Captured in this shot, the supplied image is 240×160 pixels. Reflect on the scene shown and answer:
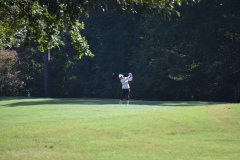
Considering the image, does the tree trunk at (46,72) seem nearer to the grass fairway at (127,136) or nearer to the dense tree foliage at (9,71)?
the dense tree foliage at (9,71)

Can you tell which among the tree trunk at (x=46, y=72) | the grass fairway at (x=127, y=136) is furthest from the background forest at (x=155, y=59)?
the grass fairway at (x=127, y=136)

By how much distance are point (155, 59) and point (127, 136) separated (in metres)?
29.7

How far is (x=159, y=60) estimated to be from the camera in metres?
42.3

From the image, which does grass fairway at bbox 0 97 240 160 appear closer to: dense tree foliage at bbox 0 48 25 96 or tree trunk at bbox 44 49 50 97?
dense tree foliage at bbox 0 48 25 96

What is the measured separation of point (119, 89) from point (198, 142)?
1422 inches

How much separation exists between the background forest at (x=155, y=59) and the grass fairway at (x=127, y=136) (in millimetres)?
19983

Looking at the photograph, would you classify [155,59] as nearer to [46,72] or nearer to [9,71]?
[46,72]

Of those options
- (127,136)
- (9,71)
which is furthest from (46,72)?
(127,136)

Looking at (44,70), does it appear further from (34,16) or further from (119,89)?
(34,16)

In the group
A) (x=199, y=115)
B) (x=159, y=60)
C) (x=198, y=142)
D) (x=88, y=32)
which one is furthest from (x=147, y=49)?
(x=198, y=142)

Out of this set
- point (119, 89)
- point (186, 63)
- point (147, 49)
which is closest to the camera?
point (186, 63)

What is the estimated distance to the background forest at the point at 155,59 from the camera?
3756 centimetres

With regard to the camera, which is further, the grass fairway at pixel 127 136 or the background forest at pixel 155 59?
the background forest at pixel 155 59

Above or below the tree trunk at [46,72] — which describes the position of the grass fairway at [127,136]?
below
